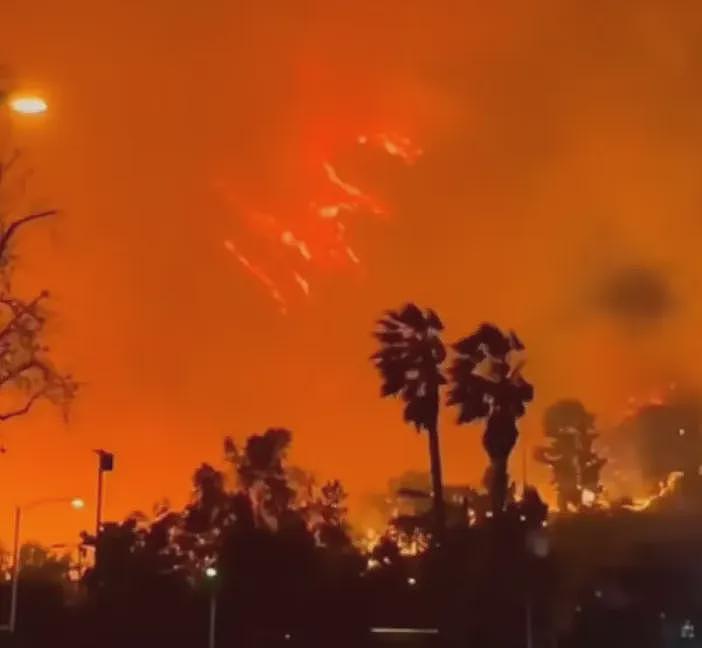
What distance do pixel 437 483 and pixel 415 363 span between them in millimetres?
5883

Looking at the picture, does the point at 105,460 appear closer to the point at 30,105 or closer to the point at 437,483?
the point at 437,483

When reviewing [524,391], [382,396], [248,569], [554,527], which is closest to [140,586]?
[248,569]

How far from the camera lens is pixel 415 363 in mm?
73250

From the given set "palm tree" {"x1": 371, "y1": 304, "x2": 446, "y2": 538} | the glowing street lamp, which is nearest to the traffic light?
"palm tree" {"x1": 371, "y1": 304, "x2": 446, "y2": 538}

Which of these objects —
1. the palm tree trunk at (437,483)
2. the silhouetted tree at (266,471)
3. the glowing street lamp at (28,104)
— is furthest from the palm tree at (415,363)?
the glowing street lamp at (28,104)

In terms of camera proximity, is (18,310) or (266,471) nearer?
(18,310)

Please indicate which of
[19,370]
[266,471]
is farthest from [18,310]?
[266,471]

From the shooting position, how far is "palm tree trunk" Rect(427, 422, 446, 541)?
73.1 metres

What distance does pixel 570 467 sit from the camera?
454 feet

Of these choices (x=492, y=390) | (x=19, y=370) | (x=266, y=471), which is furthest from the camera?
(x=266, y=471)

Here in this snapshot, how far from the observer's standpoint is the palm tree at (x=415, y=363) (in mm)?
72750

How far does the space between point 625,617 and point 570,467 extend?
60460mm

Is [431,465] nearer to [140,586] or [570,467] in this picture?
[140,586]

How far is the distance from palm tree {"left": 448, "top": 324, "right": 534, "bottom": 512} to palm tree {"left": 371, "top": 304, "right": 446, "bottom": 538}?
1730 mm
